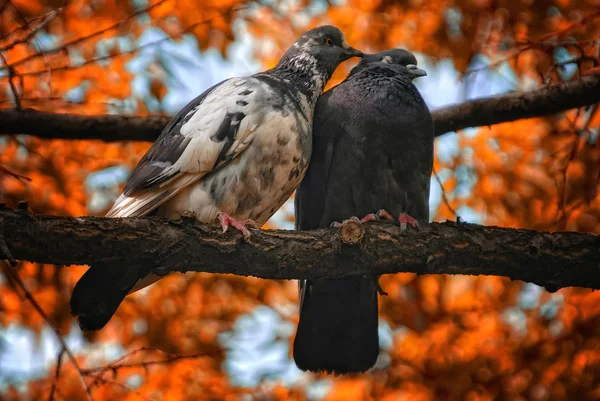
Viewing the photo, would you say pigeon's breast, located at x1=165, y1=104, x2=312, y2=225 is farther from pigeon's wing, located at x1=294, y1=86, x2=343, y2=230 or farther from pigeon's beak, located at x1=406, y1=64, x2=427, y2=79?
pigeon's beak, located at x1=406, y1=64, x2=427, y2=79

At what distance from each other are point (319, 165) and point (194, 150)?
876 millimetres

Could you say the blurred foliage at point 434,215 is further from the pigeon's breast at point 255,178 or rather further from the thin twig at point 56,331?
the thin twig at point 56,331

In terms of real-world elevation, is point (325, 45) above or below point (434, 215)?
above

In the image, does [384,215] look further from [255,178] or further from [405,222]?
[255,178]

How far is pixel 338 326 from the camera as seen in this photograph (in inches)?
170

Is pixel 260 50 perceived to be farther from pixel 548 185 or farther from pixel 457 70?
pixel 548 185

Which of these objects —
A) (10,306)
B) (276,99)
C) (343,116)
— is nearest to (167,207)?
(276,99)

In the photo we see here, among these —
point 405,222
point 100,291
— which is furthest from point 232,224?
point 405,222

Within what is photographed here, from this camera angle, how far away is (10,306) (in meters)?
4.96

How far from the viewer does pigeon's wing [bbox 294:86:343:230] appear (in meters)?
4.26

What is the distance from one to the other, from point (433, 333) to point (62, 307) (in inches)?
92.0

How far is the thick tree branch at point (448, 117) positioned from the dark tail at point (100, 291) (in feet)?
4.12

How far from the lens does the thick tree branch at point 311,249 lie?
297cm

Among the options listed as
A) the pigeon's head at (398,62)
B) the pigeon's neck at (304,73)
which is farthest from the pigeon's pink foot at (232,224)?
the pigeon's head at (398,62)
